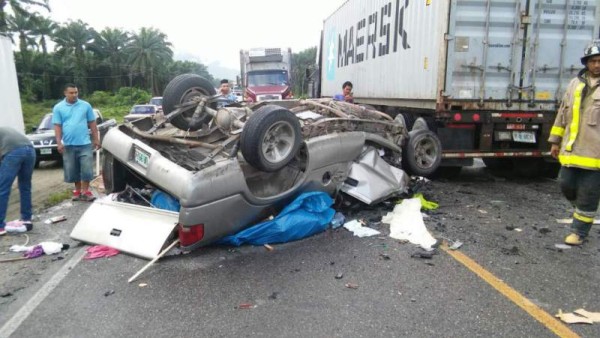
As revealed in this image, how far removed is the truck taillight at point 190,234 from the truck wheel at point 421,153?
2905 mm

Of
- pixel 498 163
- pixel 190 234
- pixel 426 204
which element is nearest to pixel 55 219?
pixel 190 234

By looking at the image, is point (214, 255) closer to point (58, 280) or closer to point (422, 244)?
point (58, 280)

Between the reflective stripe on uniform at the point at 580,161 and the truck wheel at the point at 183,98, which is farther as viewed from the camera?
the truck wheel at the point at 183,98

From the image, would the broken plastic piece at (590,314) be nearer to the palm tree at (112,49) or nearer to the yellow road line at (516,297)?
the yellow road line at (516,297)

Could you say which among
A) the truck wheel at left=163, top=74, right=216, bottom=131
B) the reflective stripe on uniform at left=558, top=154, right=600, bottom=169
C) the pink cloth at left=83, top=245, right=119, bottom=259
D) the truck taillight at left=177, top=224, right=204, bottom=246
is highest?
the truck wheel at left=163, top=74, right=216, bottom=131

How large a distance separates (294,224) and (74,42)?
5863 centimetres

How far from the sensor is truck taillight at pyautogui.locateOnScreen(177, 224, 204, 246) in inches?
150

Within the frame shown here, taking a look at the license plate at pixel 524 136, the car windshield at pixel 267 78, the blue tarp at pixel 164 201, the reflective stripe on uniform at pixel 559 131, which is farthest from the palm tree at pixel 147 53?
the reflective stripe on uniform at pixel 559 131

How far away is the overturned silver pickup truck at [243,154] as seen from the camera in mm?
3891

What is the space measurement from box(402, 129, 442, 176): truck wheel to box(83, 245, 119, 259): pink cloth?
3.48 m

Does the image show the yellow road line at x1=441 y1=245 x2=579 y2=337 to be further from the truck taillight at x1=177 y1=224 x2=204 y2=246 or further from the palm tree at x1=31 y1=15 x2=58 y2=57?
the palm tree at x1=31 y1=15 x2=58 y2=57

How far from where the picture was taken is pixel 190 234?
3.83 metres

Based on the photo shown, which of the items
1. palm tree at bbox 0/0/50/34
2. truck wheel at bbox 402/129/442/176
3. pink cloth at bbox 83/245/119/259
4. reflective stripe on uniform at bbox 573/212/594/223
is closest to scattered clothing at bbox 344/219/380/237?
truck wheel at bbox 402/129/442/176

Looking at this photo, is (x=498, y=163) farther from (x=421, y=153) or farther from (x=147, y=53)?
(x=147, y=53)
